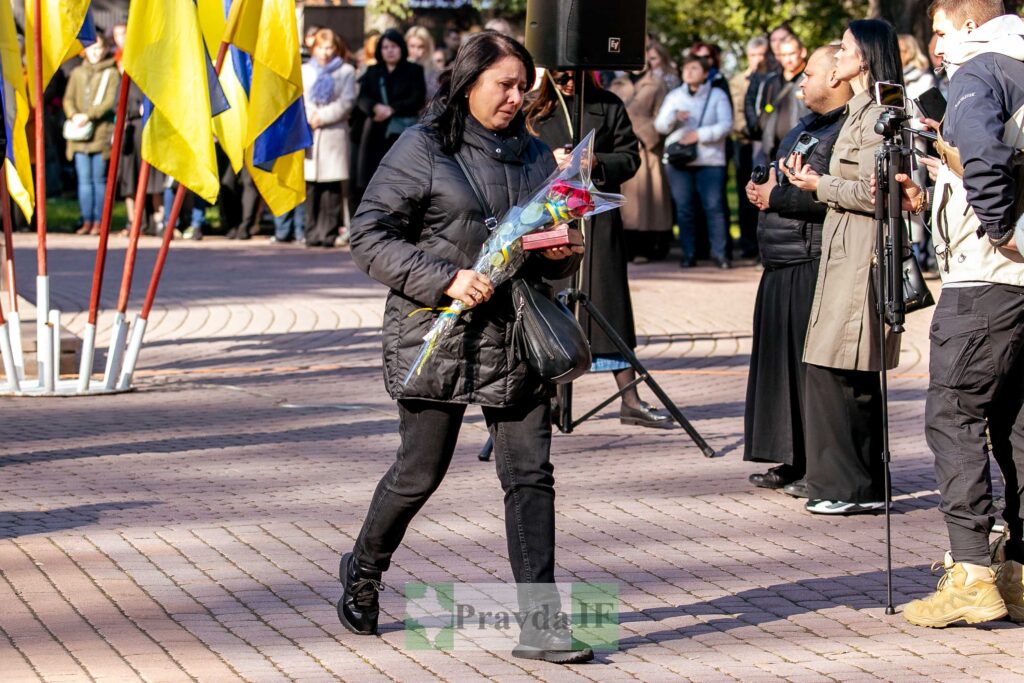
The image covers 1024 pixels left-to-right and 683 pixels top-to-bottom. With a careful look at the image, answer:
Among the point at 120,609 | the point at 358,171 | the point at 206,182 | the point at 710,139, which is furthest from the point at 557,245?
the point at 358,171

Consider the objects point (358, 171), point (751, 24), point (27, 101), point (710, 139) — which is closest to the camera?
point (27, 101)

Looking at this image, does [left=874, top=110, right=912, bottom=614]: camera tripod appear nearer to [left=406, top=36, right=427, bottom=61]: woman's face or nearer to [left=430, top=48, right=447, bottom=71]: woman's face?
[left=406, top=36, right=427, bottom=61]: woman's face

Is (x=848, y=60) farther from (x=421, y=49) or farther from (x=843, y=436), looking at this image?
(x=421, y=49)

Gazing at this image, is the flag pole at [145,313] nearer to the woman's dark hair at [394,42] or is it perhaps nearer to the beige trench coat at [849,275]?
the beige trench coat at [849,275]

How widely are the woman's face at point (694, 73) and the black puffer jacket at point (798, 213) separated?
9.08m

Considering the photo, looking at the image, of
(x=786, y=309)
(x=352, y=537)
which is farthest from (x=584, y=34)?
(x=352, y=537)

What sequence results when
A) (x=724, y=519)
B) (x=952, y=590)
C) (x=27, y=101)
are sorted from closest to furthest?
(x=952, y=590) < (x=724, y=519) < (x=27, y=101)

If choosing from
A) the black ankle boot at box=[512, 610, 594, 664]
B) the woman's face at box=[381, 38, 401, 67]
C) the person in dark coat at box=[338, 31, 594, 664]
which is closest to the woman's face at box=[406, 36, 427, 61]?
the woman's face at box=[381, 38, 401, 67]

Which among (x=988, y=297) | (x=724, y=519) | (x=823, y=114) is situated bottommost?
(x=724, y=519)

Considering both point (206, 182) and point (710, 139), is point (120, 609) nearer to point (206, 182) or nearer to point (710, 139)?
point (206, 182)

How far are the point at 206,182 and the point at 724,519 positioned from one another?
3.53 m

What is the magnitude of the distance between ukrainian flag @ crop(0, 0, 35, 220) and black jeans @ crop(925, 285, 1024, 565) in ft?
17.1

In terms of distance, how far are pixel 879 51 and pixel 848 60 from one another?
6.1 inches

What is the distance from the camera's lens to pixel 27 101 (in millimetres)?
9383
